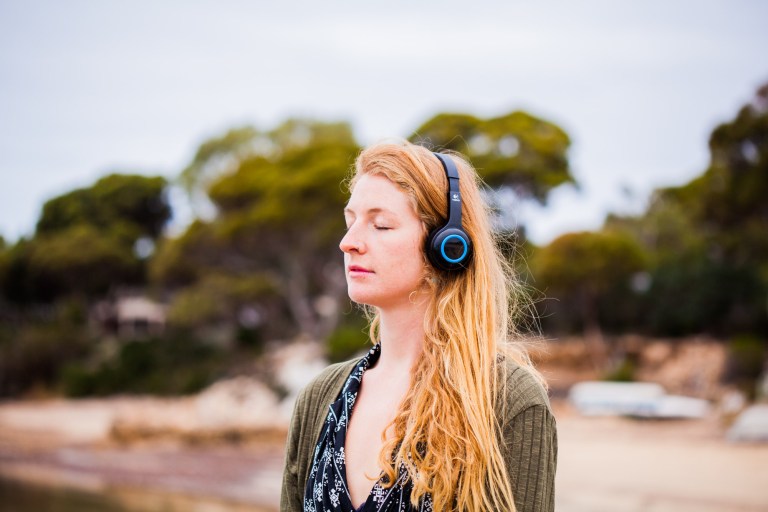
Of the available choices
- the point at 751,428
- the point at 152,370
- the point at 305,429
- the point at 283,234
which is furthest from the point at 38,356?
the point at 305,429

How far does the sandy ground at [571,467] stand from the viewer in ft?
32.6

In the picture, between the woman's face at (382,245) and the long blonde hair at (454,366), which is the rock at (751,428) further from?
the woman's face at (382,245)

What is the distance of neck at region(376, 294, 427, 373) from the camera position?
1.65m

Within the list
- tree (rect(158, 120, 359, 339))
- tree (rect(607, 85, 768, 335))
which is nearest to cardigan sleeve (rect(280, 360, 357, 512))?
tree (rect(607, 85, 768, 335))

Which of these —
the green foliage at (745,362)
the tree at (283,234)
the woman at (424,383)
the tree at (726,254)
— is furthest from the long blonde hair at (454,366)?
the tree at (283,234)

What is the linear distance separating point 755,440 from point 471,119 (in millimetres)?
11342

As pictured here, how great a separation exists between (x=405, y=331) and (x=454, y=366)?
19 cm

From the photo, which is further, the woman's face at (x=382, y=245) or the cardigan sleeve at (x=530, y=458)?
the woman's face at (x=382, y=245)

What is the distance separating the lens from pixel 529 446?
145 centimetres

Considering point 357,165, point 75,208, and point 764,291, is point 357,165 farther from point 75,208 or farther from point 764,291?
point 75,208

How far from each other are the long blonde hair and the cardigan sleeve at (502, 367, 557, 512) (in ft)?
0.10

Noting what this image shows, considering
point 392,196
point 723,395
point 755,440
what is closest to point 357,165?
point 392,196

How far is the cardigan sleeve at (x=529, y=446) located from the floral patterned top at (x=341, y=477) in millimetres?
175

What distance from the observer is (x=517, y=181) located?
1995 centimetres
